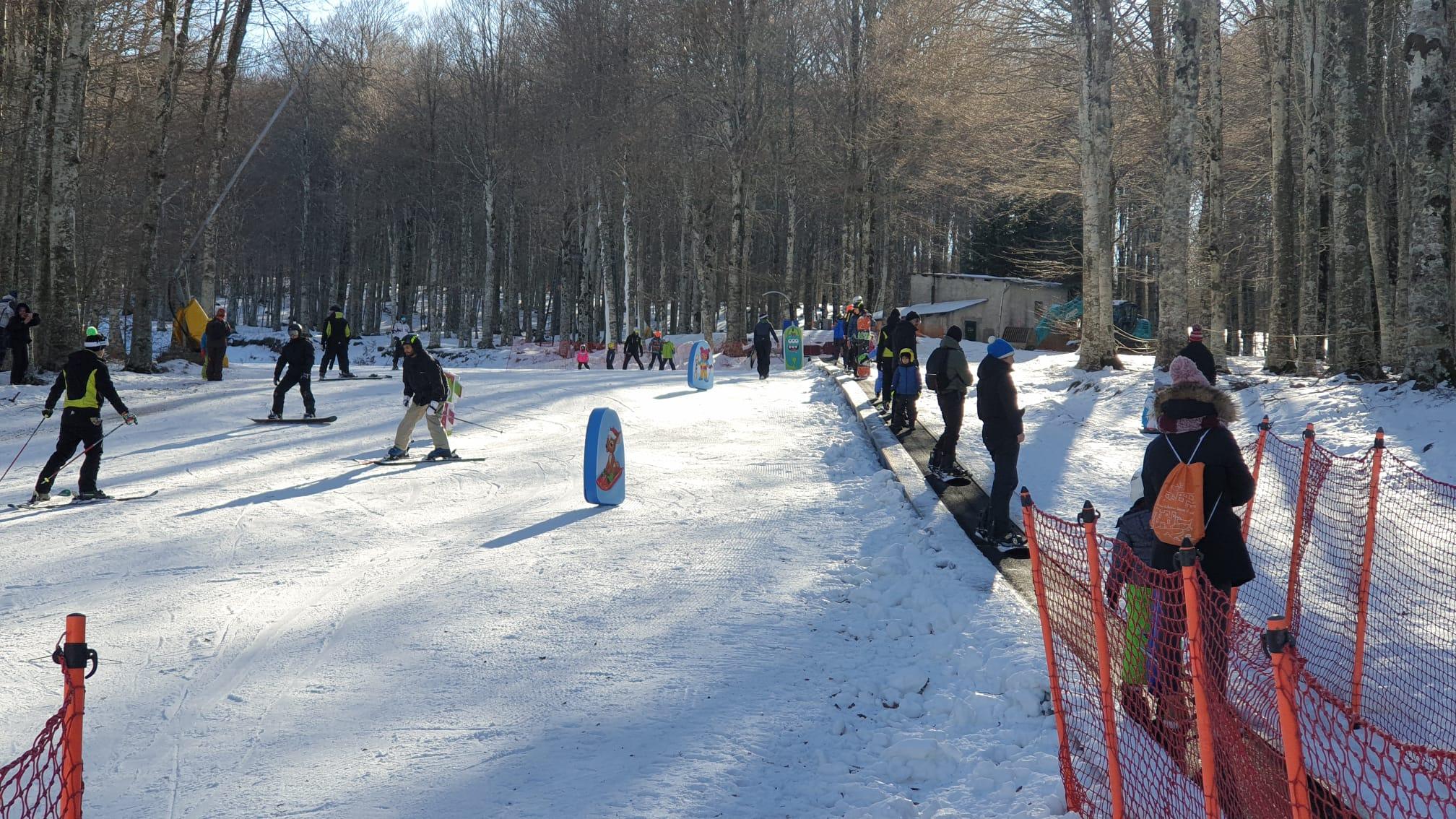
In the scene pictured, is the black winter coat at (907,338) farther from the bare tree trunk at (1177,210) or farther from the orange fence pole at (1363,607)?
the orange fence pole at (1363,607)

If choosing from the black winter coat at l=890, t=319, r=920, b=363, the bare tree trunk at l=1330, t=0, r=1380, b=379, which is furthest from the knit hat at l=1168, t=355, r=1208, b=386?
the bare tree trunk at l=1330, t=0, r=1380, b=379

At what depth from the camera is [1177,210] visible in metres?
19.3

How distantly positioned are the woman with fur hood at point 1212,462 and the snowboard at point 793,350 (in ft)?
79.2

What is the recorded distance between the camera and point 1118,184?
3195 cm

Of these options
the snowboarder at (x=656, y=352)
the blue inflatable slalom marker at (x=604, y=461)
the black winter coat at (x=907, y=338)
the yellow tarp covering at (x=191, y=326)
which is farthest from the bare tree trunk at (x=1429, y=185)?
the yellow tarp covering at (x=191, y=326)

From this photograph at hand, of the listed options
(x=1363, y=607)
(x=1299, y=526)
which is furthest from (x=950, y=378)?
(x=1363, y=607)

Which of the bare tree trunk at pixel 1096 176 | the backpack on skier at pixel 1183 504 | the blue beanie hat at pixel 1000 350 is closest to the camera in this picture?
the backpack on skier at pixel 1183 504

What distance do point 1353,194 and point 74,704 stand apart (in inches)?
662

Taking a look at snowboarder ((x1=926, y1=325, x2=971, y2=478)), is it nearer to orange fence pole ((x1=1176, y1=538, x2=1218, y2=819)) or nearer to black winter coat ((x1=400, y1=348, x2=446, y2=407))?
black winter coat ((x1=400, y1=348, x2=446, y2=407))

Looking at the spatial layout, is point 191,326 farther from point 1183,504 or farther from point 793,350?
point 1183,504

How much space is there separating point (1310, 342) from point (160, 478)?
57.6 ft

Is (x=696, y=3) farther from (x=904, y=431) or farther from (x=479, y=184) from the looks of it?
(x=904, y=431)

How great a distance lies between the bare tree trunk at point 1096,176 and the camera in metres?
20.7

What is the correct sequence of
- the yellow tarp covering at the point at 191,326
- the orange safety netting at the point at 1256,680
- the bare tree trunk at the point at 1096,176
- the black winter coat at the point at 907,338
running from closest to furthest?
the orange safety netting at the point at 1256,680 → the black winter coat at the point at 907,338 → the bare tree trunk at the point at 1096,176 → the yellow tarp covering at the point at 191,326
